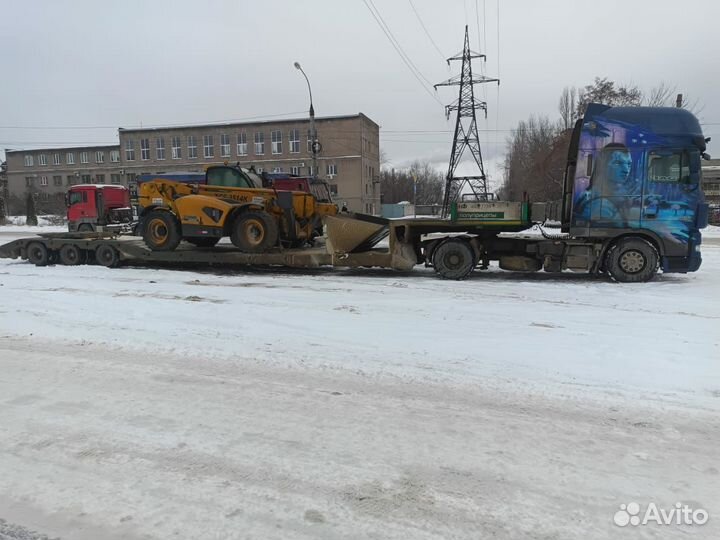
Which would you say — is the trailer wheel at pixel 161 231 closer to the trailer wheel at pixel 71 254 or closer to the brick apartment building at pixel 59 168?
the trailer wheel at pixel 71 254

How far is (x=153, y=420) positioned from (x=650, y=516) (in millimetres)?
3324

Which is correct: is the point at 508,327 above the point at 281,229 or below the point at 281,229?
below

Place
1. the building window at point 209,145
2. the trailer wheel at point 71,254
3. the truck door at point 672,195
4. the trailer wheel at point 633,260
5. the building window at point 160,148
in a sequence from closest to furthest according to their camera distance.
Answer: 1. the truck door at point 672,195
2. the trailer wheel at point 633,260
3. the trailer wheel at point 71,254
4. the building window at point 209,145
5. the building window at point 160,148

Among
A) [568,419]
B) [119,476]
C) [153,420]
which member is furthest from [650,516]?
[153,420]

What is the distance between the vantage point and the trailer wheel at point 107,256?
41.7ft

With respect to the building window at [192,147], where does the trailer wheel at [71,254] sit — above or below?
below

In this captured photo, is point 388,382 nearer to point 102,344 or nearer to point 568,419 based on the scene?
point 568,419

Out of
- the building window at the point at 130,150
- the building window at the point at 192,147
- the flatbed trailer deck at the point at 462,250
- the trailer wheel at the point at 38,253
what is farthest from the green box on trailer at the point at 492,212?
the building window at the point at 130,150

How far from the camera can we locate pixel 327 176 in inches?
2744

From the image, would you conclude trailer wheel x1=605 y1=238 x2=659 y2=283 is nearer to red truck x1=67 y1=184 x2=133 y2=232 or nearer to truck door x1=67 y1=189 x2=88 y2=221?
red truck x1=67 y1=184 x2=133 y2=232

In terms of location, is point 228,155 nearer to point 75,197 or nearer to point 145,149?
point 145,149

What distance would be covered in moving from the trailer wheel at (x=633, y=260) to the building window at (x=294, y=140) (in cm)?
6376

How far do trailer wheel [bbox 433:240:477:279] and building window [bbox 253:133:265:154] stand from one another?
64.8 metres

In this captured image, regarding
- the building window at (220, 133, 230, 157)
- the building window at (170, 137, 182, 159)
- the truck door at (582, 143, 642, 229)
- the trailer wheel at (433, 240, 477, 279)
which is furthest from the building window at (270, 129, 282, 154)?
the truck door at (582, 143, 642, 229)
